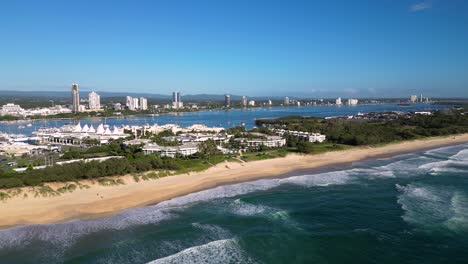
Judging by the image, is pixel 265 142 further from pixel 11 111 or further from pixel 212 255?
pixel 11 111

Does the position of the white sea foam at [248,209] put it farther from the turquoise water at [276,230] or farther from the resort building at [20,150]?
the resort building at [20,150]

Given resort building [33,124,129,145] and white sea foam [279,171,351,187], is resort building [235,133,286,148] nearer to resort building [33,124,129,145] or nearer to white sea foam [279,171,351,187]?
white sea foam [279,171,351,187]

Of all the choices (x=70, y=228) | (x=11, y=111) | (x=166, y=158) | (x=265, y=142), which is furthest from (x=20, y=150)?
(x=11, y=111)

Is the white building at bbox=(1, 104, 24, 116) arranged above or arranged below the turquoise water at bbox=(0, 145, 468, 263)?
above

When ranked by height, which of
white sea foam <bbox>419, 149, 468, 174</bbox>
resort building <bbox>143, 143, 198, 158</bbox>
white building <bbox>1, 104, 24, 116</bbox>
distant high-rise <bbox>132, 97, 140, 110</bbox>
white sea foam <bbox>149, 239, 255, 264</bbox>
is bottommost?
white sea foam <bbox>149, 239, 255, 264</bbox>

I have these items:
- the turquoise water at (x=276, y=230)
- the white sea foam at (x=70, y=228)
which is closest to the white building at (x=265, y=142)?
the turquoise water at (x=276, y=230)

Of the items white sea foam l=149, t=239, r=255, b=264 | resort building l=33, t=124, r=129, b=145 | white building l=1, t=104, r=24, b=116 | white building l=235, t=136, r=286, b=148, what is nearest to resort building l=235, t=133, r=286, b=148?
white building l=235, t=136, r=286, b=148
